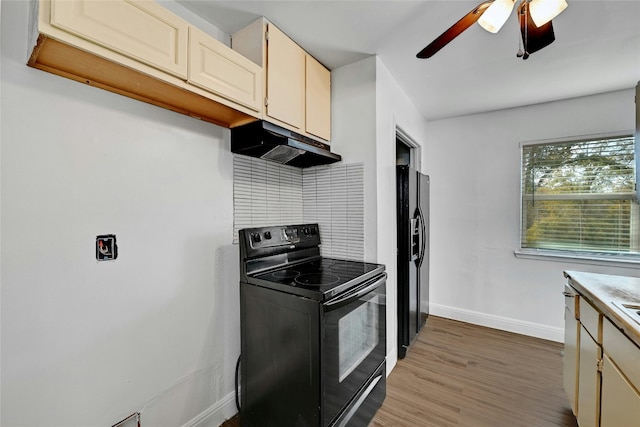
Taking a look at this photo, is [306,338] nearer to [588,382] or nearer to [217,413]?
[217,413]

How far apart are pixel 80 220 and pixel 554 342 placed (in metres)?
3.92

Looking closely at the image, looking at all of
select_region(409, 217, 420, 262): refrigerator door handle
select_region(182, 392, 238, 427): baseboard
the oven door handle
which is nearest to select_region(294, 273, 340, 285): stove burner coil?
the oven door handle

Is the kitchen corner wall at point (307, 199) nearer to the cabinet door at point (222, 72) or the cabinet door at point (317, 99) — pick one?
the cabinet door at point (317, 99)

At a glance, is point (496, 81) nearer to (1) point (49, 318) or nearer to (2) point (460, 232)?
(2) point (460, 232)

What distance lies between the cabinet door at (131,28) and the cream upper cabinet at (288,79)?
19.8 inches

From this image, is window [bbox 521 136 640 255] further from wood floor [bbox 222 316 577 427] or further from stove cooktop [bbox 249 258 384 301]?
stove cooktop [bbox 249 258 384 301]

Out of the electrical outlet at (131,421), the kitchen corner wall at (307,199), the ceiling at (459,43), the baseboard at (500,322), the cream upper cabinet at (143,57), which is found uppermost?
the ceiling at (459,43)

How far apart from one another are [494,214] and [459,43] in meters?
1.96

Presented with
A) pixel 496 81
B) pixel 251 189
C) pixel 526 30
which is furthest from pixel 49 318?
pixel 496 81

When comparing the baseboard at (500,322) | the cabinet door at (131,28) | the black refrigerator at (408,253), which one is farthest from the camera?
the baseboard at (500,322)

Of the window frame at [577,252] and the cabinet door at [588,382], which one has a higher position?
the window frame at [577,252]

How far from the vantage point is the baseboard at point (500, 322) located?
2721 mm

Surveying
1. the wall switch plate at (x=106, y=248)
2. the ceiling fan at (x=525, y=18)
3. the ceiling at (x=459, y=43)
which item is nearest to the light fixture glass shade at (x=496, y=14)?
the ceiling fan at (x=525, y=18)

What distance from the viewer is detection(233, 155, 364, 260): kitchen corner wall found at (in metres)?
1.85
